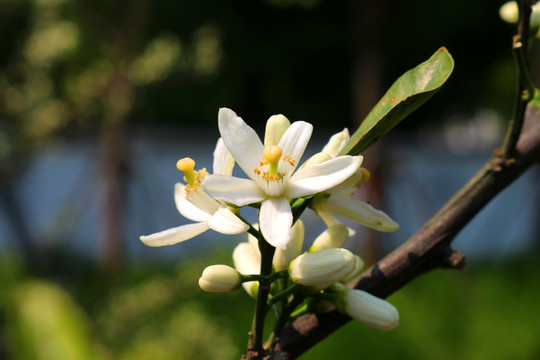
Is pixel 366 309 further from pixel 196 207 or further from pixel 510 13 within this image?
pixel 510 13

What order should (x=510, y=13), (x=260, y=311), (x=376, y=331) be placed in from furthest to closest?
(x=376, y=331) → (x=510, y=13) → (x=260, y=311)

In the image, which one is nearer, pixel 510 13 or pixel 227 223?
pixel 227 223

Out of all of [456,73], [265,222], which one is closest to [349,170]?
[265,222]

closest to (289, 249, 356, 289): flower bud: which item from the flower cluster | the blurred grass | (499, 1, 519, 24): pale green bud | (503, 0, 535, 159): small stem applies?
the flower cluster

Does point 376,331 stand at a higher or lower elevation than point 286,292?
lower

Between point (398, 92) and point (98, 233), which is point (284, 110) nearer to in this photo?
point (98, 233)

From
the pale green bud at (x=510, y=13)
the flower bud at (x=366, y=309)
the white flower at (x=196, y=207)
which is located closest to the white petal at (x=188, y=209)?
the white flower at (x=196, y=207)

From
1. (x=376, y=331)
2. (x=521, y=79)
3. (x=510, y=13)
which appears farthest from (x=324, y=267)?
(x=376, y=331)
